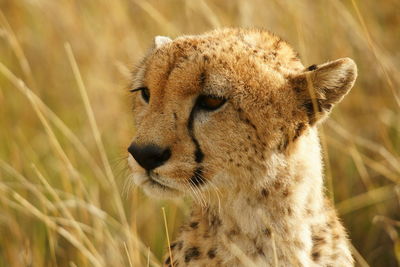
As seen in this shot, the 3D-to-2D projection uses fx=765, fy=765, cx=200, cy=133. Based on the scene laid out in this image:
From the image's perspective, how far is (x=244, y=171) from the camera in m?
2.44

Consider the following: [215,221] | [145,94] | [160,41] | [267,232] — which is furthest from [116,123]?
[267,232]

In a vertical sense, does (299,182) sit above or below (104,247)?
above

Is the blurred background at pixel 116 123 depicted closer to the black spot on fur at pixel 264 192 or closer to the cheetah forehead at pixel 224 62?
the cheetah forehead at pixel 224 62

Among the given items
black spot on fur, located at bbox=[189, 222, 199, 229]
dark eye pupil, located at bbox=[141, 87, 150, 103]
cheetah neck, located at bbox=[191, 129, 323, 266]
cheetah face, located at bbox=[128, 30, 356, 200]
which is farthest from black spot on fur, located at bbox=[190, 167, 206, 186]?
dark eye pupil, located at bbox=[141, 87, 150, 103]

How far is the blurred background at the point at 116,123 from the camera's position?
345 centimetres

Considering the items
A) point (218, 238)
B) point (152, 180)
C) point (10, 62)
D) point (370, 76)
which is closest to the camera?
point (152, 180)

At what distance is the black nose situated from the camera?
2.32 meters

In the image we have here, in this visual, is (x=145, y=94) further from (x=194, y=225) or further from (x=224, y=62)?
(x=194, y=225)

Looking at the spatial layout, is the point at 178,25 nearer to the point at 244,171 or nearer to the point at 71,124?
the point at 71,124

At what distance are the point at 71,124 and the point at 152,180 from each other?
Result: 7.84 ft

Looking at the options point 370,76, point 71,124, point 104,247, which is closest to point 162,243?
point 104,247

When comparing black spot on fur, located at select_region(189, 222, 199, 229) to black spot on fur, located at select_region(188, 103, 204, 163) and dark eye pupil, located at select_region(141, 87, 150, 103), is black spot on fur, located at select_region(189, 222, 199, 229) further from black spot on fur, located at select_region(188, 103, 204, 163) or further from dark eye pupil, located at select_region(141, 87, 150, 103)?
dark eye pupil, located at select_region(141, 87, 150, 103)

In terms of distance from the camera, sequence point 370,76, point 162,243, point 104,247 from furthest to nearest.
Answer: point 370,76 < point 162,243 < point 104,247

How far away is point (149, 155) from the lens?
2.32 metres
